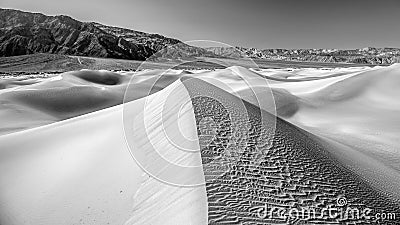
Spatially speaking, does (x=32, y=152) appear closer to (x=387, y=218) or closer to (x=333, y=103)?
(x=387, y=218)

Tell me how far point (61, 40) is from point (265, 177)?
78897 millimetres

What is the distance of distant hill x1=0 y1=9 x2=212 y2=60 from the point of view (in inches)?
2484

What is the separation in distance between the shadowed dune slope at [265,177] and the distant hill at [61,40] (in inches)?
2127

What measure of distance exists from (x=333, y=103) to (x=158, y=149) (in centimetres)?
665

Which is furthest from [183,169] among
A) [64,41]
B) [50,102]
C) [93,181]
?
[64,41]

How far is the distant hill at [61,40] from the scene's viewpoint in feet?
207

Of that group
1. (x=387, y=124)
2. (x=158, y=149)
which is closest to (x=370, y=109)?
(x=387, y=124)

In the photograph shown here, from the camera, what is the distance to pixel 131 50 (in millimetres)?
74938

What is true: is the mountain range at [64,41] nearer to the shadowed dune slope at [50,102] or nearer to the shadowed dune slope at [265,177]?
the shadowed dune slope at [50,102]

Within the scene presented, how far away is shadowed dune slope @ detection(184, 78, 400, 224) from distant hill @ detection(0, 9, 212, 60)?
54.0m

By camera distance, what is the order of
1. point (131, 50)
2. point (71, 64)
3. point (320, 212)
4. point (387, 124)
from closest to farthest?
point (320, 212) → point (387, 124) → point (71, 64) → point (131, 50)

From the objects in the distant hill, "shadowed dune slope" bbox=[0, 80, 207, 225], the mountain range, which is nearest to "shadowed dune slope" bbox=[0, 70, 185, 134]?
"shadowed dune slope" bbox=[0, 80, 207, 225]

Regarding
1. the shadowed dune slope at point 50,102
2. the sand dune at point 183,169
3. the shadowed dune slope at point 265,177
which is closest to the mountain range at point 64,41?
the shadowed dune slope at point 50,102

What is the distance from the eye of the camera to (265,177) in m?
2.26
